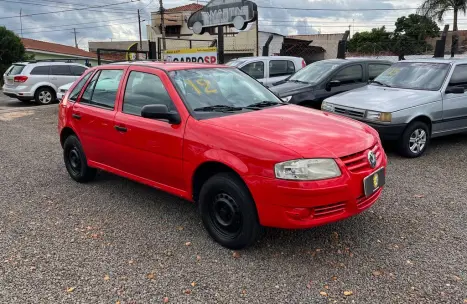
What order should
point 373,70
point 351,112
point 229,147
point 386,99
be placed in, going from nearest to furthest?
point 229,147
point 386,99
point 351,112
point 373,70

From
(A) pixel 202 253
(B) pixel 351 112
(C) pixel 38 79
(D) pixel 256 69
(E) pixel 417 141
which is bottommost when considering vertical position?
(A) pixel 202 253

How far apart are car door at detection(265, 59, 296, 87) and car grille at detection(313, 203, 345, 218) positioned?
771 cm

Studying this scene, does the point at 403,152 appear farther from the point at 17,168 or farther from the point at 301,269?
the point at 17,168

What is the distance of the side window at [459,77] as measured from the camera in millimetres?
7082

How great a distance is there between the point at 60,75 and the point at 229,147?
14.0 metres

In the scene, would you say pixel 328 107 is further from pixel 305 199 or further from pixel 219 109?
pixel 305 199

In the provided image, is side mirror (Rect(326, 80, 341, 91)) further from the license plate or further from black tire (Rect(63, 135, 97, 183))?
black tire (Rect(63, 135, 97, 183))

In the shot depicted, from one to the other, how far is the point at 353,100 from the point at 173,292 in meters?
5.09

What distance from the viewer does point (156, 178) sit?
418 cm

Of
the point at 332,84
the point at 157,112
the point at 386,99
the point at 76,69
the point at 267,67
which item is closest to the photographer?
the point at 157,112

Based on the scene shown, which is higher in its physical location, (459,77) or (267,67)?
(267,67)

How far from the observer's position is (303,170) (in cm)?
315

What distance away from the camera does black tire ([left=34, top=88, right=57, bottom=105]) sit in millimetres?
15117

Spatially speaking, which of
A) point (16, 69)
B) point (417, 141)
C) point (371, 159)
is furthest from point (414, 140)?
point (16, 69)
